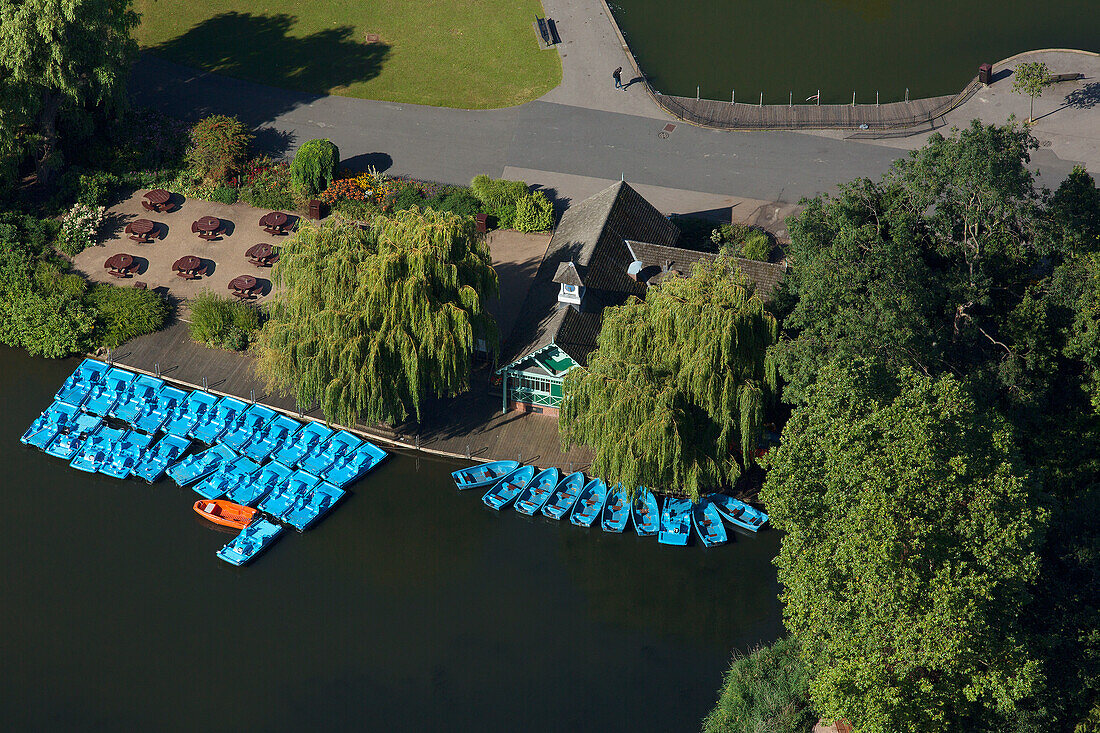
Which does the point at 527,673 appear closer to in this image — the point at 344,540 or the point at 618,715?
the point at 618,715

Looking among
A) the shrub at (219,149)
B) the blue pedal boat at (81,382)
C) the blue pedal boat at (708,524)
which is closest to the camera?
the blue pedal boat at (708,524)

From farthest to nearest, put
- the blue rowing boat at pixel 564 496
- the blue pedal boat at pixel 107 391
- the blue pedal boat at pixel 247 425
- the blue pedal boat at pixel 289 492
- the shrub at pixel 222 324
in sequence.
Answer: the shrub at pixel 222 324, the blue pedal boat at pixel 107 391, the blue pedal boat at pixel 247 425, the blue pedal boat at pixel 289 492, the blue rowing boat at pixel 564 496

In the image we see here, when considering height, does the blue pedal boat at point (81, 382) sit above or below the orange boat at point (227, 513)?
above

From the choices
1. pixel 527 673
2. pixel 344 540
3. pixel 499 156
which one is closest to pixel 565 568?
pixel 527 673

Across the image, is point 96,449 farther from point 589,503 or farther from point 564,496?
point 589,503

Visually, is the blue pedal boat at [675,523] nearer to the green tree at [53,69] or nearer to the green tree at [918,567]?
the green tree at [918,567]

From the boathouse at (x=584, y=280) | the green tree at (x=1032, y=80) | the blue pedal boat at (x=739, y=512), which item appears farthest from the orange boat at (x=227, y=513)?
the green tree at (x=1032, y=80)

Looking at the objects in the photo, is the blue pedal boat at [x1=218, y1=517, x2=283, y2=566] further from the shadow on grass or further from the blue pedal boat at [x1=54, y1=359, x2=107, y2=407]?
the shadow on grass
